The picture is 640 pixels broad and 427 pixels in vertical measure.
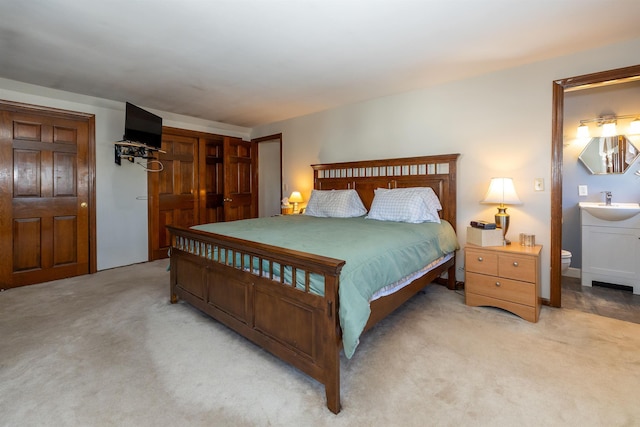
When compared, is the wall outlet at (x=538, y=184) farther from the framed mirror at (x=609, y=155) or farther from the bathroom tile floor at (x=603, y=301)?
the framed mirror at (x=609, y=155)

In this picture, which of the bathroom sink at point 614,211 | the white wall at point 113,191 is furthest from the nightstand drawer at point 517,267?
the white wall at point 113,191

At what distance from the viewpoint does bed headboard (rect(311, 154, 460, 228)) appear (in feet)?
10.7

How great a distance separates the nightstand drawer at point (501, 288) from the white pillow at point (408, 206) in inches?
26.9

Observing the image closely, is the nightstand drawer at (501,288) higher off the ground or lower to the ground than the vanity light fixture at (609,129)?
lower

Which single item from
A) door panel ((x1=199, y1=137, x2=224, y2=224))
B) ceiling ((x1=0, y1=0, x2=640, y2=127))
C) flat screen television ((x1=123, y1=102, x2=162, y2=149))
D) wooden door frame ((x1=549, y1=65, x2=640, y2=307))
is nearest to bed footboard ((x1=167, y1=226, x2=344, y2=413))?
ceiling ((x1=0, y1=0, x2=640, y2=127))

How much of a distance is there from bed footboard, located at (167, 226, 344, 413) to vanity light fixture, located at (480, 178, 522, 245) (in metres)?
2.09

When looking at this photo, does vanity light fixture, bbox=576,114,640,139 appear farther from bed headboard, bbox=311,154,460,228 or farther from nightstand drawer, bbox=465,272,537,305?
nightstand drawer, bbox=465,272,537,305

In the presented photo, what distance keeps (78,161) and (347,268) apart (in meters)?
4.02

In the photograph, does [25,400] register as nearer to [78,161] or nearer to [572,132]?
[78,161]

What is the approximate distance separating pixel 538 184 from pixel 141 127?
4550 millimetres

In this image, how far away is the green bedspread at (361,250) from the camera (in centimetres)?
150

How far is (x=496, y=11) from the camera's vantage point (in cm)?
200

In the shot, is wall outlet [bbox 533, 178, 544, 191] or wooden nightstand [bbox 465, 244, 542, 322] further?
wall outlet [bbox 533, 178, 544, 191]

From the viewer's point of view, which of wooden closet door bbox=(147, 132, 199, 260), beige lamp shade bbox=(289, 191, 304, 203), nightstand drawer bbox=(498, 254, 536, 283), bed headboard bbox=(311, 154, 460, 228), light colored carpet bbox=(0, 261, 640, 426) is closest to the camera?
light colored carpet bbox=(0, 261, 640, 426)
